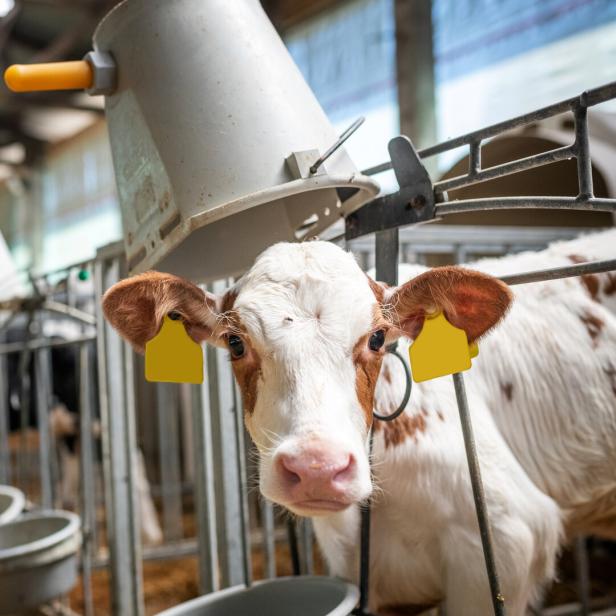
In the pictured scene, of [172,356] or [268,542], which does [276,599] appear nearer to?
[172,356]

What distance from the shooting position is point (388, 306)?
1413 mm

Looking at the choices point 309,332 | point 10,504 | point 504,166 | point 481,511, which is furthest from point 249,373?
point 10,504

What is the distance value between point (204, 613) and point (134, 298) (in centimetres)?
68

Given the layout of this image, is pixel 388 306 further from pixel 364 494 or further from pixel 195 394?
pixel 195 394

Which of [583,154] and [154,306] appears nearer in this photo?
[583,154]

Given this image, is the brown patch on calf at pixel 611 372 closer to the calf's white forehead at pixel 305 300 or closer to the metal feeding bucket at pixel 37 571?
the calf's white forehead at pixel 305 300

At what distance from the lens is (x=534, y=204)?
3.77 ft

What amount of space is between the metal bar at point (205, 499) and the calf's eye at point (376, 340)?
68 centimetres

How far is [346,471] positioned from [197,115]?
0.72 metres

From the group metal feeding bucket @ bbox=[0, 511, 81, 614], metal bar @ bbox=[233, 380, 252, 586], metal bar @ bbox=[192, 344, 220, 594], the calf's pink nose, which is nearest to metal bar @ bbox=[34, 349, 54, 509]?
metal feeding bucket @ bbox=[0, 511, 81, 614]

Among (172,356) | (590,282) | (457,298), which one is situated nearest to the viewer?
(457,298)

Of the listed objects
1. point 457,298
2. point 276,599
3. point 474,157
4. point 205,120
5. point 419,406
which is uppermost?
point 205,120

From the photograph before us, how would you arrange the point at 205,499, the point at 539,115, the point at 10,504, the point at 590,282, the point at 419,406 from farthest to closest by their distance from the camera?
the point at 10,504
the point at 590,282
the point at 205,499
the point at 419,406
the point at 539,115

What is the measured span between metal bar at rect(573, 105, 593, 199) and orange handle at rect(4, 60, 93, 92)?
964 mm
